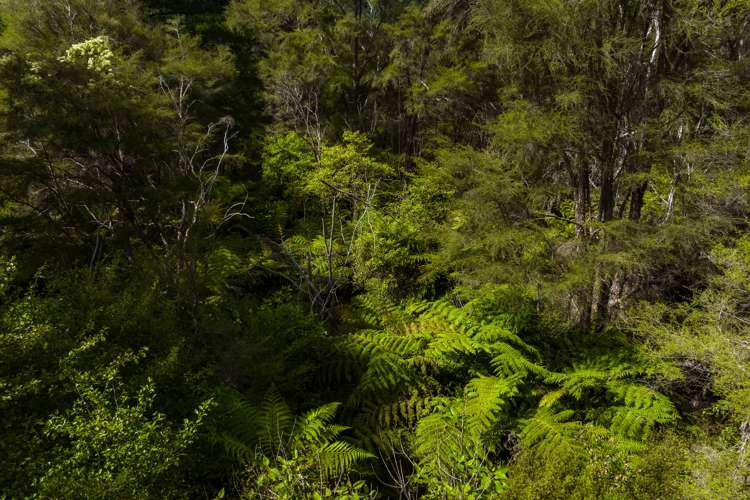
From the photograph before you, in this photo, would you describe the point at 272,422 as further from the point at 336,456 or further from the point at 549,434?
the point at 549,434

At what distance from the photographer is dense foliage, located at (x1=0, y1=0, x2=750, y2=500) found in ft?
10.6

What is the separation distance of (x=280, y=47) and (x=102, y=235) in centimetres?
942

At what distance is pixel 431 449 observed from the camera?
422 centimetres

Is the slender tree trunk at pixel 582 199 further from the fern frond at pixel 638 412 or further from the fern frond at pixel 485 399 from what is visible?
the fern frond at pixel 485 399

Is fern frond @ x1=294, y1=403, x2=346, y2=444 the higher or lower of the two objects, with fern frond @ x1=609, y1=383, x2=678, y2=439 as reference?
higher

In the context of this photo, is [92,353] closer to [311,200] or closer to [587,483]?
[587,483]

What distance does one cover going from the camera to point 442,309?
6.67 meters

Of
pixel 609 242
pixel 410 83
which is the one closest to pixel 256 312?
pixel 609 242

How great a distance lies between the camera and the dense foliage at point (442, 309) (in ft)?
10.6

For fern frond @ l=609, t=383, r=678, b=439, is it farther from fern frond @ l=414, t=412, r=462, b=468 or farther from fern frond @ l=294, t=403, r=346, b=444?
fern frond @ l=294, t=403, r=346, b=444

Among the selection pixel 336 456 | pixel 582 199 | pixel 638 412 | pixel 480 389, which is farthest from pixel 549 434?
pixel 582 199

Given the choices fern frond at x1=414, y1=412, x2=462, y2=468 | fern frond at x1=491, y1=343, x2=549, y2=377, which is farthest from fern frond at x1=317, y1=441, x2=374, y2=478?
fern frond at x1=491, y1=343, x2=549, y2=377

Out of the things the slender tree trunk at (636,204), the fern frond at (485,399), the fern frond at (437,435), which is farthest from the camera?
the slender tree trunk at (636,204)

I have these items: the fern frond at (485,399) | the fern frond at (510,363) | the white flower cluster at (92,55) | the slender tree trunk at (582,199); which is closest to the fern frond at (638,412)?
the fern frond at (510,363)
